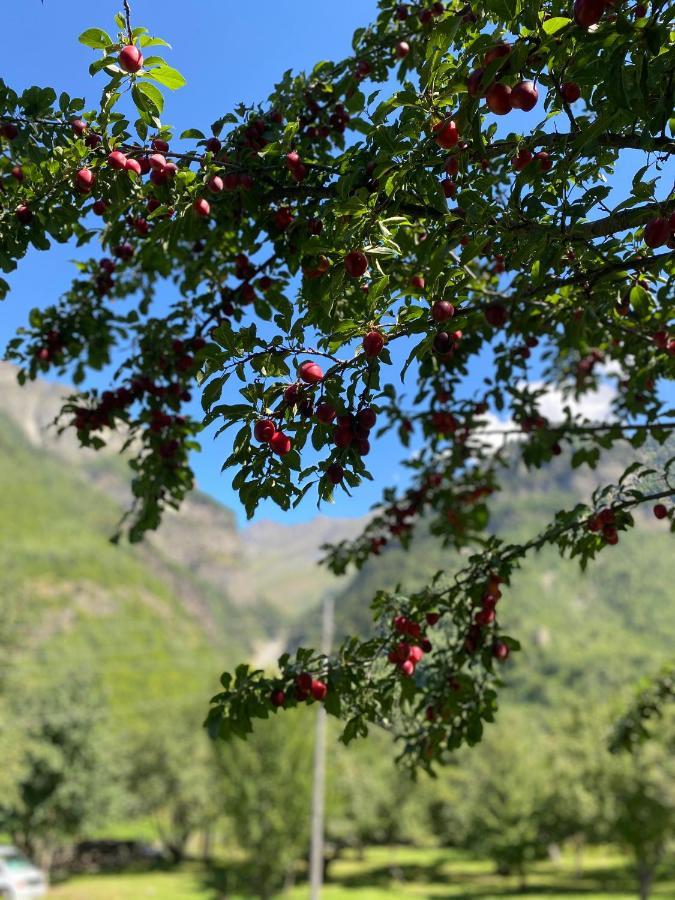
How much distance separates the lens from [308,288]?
9.49ft

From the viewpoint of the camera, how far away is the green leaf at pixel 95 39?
7.00 feet

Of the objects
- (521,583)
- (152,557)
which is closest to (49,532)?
(152,557)

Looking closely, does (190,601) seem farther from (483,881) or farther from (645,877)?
(645,877)

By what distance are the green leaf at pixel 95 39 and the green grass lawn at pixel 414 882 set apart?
31.7 m

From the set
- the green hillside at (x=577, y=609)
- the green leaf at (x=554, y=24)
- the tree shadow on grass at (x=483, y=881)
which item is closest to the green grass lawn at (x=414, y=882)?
the tree shadow on grass at (x=483, y=881)

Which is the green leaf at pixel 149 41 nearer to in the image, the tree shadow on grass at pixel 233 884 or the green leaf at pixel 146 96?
the green leaf at pixel 146 96

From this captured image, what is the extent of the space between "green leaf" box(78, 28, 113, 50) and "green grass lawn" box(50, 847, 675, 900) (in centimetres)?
3172

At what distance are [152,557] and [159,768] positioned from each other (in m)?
136

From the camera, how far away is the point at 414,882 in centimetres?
3709

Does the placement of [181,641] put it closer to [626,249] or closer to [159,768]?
[159,768]

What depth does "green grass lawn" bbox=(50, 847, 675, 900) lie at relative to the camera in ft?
94.9

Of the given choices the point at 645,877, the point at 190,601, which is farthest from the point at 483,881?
the point at 190,601

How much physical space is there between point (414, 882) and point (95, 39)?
4321 centimetres

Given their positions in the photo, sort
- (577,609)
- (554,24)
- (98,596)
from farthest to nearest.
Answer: (577,609) → (98,596) → (554,24)
